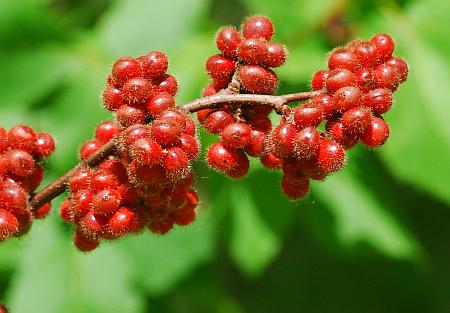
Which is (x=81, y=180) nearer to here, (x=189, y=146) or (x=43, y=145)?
(x=43, y=145)

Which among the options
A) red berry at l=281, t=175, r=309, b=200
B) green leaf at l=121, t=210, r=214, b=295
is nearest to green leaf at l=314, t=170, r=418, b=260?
green leaf at l=121, t=210, r=214, b=295

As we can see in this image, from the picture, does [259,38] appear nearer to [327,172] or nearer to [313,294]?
[327,172]

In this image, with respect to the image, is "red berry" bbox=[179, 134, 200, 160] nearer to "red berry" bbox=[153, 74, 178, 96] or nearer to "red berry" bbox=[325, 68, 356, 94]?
"red berry" bbox=[153, 74, 178, 96]

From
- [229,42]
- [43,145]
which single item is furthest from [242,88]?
[43,145]

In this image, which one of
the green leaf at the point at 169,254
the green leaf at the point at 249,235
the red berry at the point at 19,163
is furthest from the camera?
the green leaf at the point at 169,254

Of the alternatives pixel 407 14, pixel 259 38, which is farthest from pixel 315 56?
pixel 259 38

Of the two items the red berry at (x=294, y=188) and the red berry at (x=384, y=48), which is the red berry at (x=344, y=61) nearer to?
the red berry at (x=384, y=48)

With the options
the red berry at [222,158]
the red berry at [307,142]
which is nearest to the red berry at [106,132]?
the red berry at [222,158]
